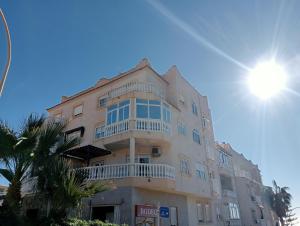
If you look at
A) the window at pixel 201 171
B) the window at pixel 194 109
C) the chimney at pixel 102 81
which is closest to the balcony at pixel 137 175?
the window at pixel 201 171

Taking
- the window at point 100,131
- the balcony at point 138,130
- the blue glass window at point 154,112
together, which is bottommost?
the balcony at point 138,130

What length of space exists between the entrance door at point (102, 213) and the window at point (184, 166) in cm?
666

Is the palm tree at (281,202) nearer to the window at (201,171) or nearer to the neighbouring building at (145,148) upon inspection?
the neighbouring building at (145,148)

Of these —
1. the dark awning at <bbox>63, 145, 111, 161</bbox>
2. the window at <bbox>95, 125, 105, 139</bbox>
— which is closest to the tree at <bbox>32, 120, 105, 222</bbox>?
the dark awning at <bbox>63, 145, 111, 161</bbox>

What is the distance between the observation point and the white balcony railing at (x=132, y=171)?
57.3ft

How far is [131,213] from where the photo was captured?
640 inches

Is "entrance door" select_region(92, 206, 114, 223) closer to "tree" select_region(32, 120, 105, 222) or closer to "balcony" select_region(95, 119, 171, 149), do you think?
"balcony" select_region(95, 119, 171, 149)

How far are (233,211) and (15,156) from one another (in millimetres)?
28303

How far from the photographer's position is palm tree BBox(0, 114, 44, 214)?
11.3 metres

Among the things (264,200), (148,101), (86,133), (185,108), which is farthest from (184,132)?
(264,200)

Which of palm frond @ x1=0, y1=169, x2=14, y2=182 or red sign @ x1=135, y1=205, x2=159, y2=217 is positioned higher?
palm frond @ x1=0, y1=169, x2=14, y2=182

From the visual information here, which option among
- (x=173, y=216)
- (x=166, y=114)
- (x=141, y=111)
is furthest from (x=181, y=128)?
(x=173, y=216)

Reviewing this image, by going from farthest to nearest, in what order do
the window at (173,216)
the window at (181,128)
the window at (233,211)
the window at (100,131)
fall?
1. the window at (233,211)
2. the window at (181,128)
3. the window at (100,131)
4. the window at (173,216)

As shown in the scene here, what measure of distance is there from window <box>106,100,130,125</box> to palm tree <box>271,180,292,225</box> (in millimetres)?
44744
